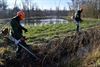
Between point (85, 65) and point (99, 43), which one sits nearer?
point (85, 65)

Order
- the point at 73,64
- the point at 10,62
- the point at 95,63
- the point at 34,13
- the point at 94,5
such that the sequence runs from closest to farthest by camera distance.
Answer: the point at 95,63, the point at 73,64, the point at 10,62, the point at 94,5, the point at 34,13

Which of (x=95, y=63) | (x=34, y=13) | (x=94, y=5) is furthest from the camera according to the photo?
(x=34, y=13)

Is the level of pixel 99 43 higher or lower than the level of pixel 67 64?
higher

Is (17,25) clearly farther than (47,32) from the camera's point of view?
No

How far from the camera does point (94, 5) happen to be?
4562 cm

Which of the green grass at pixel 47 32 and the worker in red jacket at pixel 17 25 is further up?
the worker in red jacket at pixel 17 25

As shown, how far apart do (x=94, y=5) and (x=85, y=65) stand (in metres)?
35.4

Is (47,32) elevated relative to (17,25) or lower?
lower

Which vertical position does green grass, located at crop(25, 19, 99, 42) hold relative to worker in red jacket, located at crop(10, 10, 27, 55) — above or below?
below

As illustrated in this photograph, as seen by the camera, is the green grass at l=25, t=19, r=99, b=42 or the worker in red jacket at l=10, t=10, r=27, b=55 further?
the green grass at l=25, t=19, r=99, b=42

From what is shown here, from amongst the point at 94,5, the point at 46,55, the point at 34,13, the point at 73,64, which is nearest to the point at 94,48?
the point at 73,64

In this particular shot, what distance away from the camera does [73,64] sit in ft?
38.5

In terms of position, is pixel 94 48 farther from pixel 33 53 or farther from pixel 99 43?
pixel 33 53

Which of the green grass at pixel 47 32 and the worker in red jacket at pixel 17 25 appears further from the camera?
the green grass at pixel 47 32
